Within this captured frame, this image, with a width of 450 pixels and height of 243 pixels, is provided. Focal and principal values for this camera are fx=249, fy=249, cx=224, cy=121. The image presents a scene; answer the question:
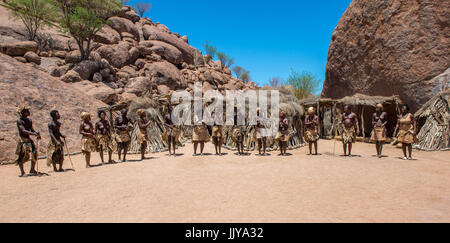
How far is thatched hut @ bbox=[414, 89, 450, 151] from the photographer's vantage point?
30.4 ft

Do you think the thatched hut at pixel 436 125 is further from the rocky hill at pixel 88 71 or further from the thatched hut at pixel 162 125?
the rocky hill at pixel 88 71

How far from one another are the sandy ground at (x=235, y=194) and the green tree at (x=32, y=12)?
74.3 feet

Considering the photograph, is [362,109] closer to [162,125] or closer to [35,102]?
[162,125]

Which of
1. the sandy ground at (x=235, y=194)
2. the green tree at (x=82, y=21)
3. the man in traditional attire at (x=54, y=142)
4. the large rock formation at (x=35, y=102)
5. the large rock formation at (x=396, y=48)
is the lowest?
the sandy ground at (x=235, y=194)

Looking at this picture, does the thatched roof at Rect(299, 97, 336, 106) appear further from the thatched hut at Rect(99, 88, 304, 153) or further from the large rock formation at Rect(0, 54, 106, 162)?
the large rock formation at Rect(0, 54, 106, 162)

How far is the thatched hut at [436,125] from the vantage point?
365 inches

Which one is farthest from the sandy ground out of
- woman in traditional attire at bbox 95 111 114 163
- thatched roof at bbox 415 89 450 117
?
thatched roof at bbox 415 89 450 117

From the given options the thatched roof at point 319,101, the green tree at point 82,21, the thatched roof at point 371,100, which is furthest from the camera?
the green tree at point 82,21

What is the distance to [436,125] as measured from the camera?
376 inches

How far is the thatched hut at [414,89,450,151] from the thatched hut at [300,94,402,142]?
1.55m

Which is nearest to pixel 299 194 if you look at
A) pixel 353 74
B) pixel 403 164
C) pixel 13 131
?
pixel 403 164

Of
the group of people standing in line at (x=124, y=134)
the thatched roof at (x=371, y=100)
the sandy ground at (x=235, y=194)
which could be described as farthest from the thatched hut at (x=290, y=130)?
the sandy ground at (x=235, y=194)

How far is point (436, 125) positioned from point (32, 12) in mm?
30715

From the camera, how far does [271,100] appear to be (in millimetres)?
11172
